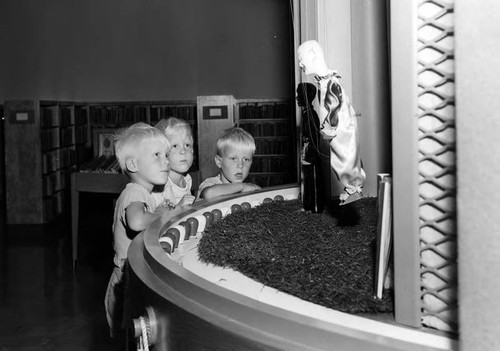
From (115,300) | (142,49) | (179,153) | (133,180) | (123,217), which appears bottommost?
(115,300)

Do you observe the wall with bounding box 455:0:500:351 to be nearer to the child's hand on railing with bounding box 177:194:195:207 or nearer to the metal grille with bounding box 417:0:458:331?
the metal grille with bounding box 417:0:458:331

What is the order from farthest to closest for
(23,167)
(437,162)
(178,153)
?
(23,167), (178,153), (437,162)

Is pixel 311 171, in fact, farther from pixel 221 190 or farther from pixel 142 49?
pixel 142 49

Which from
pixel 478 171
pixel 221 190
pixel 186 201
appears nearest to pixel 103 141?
pixel 221 190

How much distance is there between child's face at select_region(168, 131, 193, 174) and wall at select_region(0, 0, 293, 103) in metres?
8.44

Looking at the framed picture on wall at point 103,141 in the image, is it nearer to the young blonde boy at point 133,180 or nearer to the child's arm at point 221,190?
the child's arm at point 221,190

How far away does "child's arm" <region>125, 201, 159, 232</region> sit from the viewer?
2285 millimetres

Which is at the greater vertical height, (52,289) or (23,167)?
(23,167)

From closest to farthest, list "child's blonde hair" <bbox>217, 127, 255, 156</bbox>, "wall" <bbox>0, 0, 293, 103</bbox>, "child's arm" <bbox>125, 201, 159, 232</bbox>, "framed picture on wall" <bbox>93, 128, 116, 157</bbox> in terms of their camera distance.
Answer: "child's arm" <bbox>125, 201, 159, 232</bbox>, "child's blonde hair" <bbox>217, 127, 255, 156</bbox>, "framed picture on wall" <bbox>93, 128, 116, 157</bbox>, "wall" <bbox>0, 0, 293, 103</bbox>

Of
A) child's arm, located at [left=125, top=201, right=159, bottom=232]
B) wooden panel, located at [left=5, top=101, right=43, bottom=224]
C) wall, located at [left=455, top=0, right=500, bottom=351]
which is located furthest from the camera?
wooden panel, located at [left=5, top=101, right=43, bottom=224]

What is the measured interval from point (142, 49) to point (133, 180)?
9.52 meters

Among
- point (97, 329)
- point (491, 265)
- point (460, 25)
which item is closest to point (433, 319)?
point (491, 265)

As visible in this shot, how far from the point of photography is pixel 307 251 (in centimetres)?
138

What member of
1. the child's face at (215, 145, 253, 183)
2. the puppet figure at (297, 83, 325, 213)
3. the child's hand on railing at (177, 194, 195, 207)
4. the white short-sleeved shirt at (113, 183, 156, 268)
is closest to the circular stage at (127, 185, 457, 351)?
the puppet figure at (297, 83, 325, 213)
